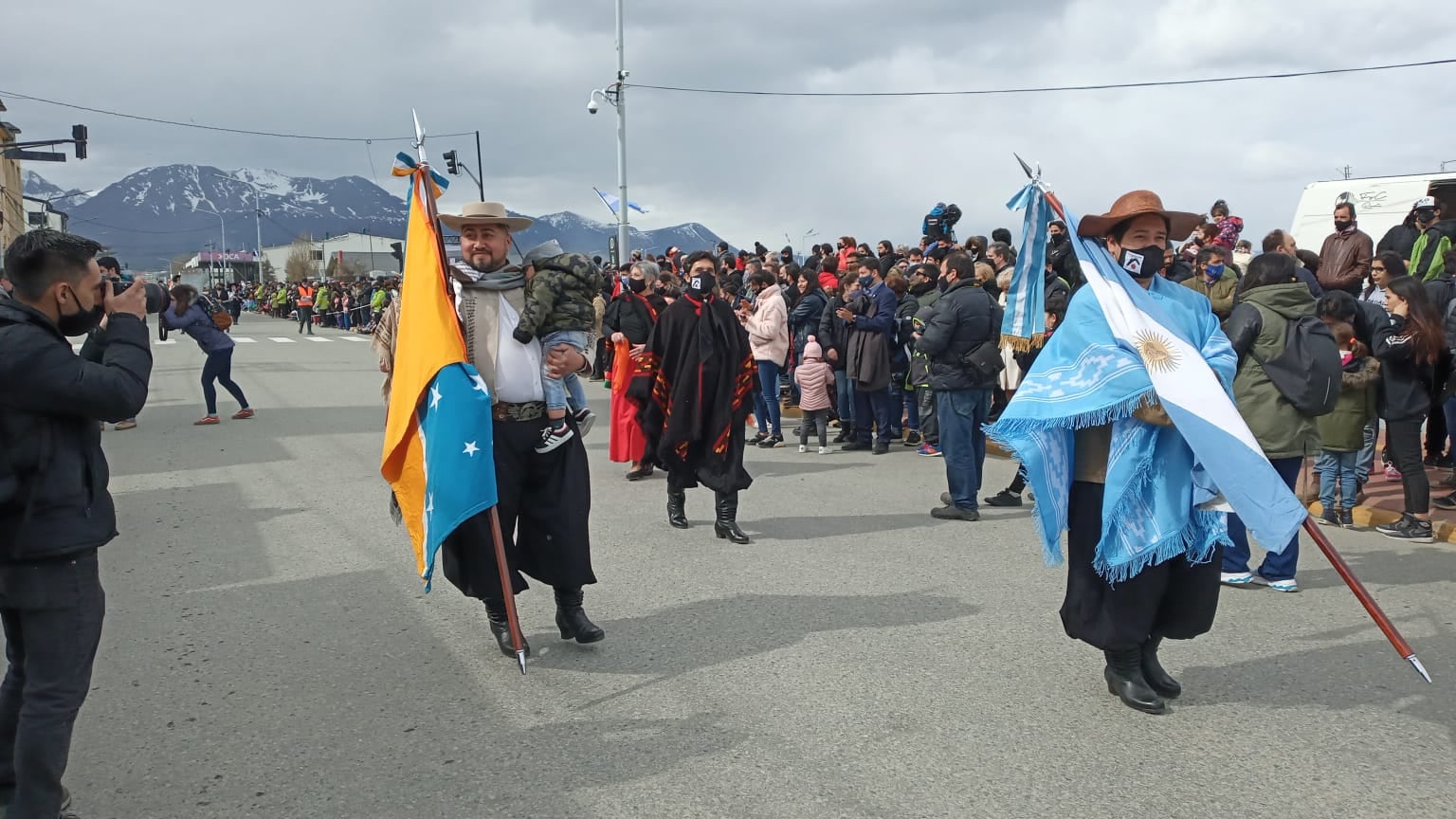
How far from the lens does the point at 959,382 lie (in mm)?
8055

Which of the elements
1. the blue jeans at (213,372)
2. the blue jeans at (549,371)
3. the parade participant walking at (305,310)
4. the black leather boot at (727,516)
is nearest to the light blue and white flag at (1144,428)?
the blue jeans at (549,371)

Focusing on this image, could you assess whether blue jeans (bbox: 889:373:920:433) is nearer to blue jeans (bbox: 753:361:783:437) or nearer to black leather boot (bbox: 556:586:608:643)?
blue jeans (bbox: 753:361:783:437)

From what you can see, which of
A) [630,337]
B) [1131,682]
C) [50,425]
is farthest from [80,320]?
[630,337]

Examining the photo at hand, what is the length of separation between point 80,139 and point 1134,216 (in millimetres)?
29423

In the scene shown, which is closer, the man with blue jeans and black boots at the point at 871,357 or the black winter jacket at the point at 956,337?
the black winter jacket at the point at 956,337

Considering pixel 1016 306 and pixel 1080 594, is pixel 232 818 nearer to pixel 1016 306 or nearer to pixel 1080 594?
pixel 1080 594

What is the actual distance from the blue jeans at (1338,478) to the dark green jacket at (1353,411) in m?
0.13

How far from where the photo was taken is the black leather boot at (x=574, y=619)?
5.06m

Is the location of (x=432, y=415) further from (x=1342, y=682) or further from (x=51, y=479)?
(x=1342, y=682)

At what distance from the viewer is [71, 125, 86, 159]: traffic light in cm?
2692

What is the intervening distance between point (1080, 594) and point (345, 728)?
112 inches

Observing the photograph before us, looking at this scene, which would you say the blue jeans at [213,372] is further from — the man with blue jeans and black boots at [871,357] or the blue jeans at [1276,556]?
the blue jeans at [1276,556]

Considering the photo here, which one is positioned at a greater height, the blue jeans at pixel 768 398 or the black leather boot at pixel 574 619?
the blue jeans at pixel 768 398

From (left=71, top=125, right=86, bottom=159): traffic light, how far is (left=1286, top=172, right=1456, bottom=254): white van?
2657 cm
